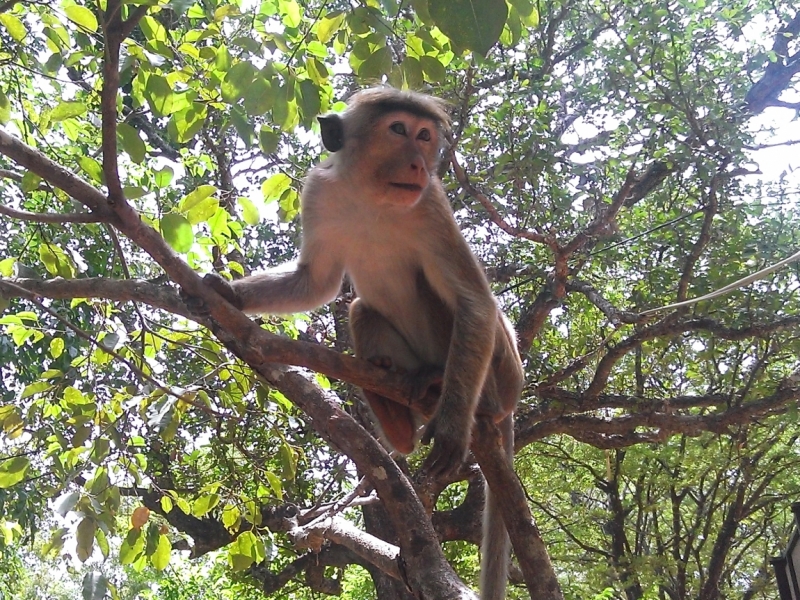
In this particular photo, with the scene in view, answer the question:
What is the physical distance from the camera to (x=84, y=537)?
272cm

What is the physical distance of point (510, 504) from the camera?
10.7ft

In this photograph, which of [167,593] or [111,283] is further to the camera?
[167,593]

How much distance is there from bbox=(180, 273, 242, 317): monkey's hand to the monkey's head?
2.91 ft

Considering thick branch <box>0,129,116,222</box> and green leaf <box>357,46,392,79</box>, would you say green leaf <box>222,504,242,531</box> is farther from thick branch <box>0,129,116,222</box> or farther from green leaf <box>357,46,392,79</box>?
green leaf <box>357,46,392,79</box>

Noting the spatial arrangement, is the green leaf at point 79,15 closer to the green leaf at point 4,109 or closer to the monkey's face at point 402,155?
the green leaf at point 4,109

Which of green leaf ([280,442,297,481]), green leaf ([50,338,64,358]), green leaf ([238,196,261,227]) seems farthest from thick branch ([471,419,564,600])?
green leaf ([50,338,64,358])

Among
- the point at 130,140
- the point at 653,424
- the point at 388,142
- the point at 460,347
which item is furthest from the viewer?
the point at 653,424

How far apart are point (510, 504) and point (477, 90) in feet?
16.6

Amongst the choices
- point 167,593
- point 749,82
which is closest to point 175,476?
point 167,593

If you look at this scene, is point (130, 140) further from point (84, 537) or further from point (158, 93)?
point (84, 537)

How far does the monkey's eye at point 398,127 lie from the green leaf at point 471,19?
2.90 m

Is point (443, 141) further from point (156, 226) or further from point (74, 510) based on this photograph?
point (74, 510)

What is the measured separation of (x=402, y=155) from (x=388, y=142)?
0.13m

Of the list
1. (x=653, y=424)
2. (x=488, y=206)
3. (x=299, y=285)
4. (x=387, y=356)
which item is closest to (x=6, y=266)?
(x=299, y=285)
